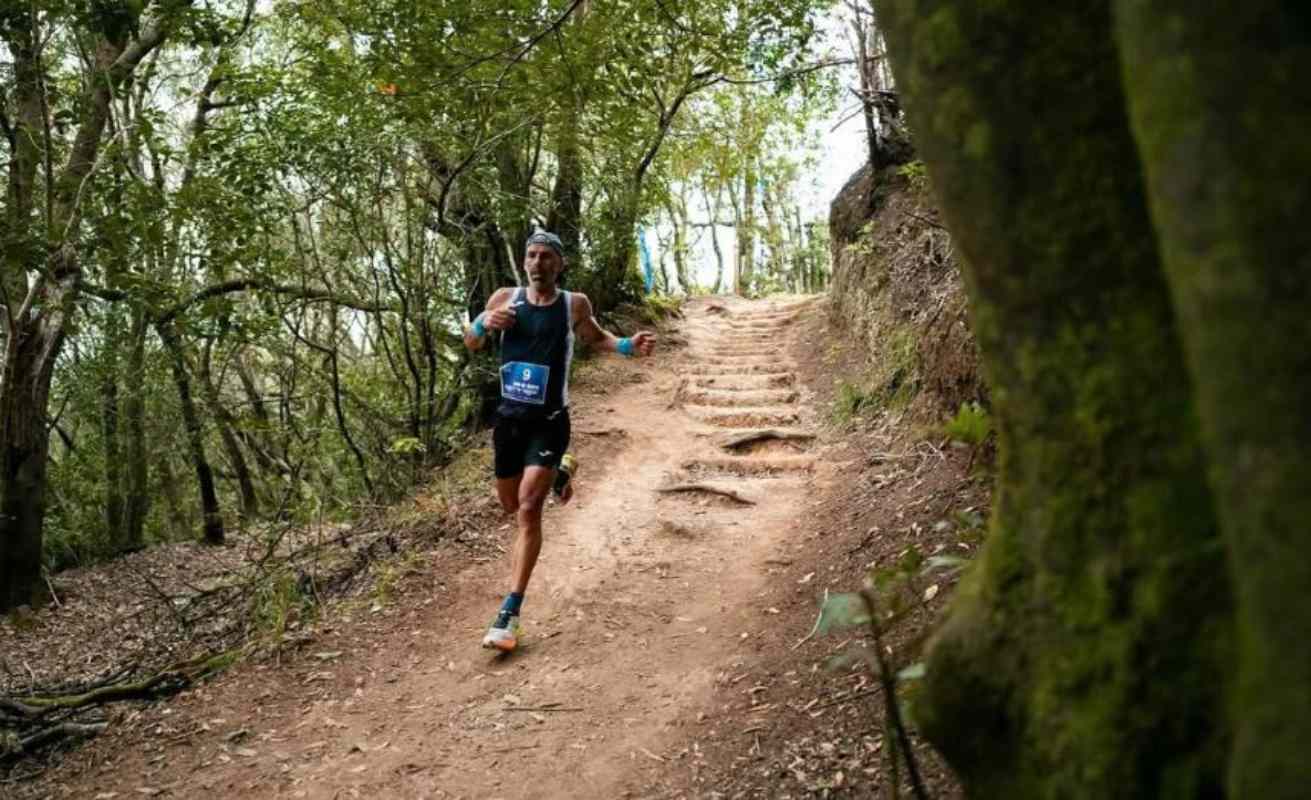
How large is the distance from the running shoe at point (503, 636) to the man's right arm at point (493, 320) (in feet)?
5.64

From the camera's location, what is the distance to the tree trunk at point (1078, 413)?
61.5 inches

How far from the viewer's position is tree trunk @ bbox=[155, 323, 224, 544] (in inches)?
432

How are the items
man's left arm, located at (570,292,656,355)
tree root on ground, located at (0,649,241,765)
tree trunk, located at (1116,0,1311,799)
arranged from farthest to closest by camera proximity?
man's left arm, located at (570,292,656,355), tree root on ground, located at (0,649,241,765), tree trunk, located at (1116,0,1311,799)

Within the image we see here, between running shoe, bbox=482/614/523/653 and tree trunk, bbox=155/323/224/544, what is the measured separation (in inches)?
249

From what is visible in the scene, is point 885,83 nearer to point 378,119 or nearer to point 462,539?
point 378,119

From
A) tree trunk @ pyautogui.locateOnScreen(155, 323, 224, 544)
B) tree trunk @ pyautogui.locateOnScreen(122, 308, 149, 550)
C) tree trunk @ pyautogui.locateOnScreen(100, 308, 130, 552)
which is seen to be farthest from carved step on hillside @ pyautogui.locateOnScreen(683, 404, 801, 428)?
tree trunk @ pyautogui.locateOnScreen(100, 308, 130, 552)

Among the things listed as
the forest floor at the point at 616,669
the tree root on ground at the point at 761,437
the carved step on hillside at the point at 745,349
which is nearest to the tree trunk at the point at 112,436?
the forest floor at the point at 616,669

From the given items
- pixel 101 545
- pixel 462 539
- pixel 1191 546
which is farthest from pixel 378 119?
pixel 101 545

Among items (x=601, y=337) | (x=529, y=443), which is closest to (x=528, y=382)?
(x=529, y=443)

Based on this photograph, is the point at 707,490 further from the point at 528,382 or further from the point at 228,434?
the point at 228,434

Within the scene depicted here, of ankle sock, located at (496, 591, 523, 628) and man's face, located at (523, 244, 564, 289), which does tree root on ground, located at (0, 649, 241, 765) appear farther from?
man's face, located at (523, 244, 564, 289)

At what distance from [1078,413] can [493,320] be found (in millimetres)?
4044

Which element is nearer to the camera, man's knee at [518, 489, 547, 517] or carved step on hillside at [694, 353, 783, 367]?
man's knee at [518, 489, 547, 517]

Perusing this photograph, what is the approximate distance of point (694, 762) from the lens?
407 cm
